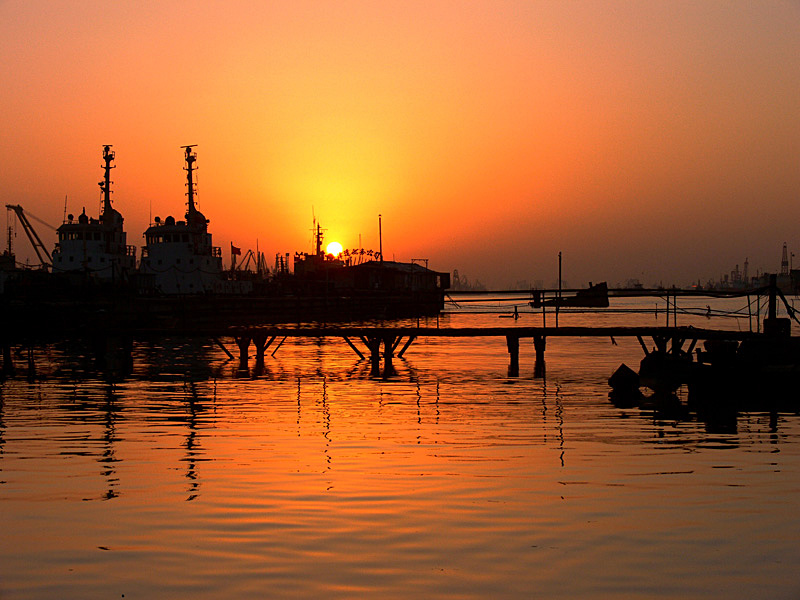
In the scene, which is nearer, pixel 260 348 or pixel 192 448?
pixel 192 448

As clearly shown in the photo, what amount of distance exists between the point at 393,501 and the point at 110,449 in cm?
802

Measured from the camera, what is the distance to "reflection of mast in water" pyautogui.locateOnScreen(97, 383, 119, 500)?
14.3 meters

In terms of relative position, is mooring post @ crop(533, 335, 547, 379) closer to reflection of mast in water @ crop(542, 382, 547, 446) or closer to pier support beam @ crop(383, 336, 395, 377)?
reflection of mast in water @ crop(542, 382, 547, 446)

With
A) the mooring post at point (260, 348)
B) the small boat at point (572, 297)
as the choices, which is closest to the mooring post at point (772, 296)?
the small boat at point (572, 297)

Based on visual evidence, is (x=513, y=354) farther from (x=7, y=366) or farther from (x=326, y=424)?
(x=7, y=366)

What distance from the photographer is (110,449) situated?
18094 mm

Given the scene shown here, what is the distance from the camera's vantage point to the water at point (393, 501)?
9.79 metres

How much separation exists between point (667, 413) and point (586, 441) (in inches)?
252

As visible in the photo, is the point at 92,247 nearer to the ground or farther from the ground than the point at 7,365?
farther from the ground

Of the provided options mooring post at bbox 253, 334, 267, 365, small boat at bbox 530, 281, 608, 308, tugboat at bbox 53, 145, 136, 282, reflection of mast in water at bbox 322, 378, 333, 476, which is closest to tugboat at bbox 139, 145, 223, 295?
tugboat at bbox 53, 145, 136, 282

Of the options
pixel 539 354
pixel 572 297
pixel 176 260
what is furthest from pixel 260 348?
pixel 176 260

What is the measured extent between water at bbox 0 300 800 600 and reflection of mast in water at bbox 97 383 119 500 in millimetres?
91

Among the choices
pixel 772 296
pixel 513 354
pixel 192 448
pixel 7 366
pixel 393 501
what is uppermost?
pixel 772 296

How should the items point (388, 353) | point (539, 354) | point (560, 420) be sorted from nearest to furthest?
point (560, 420), point (388, 353), point (539, 354)
